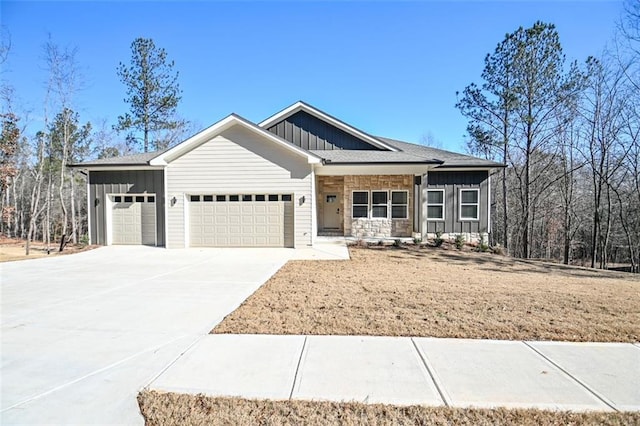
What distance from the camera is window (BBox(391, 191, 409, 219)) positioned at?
614 inches

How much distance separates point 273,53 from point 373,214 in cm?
874

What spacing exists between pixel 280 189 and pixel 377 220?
5434 mm

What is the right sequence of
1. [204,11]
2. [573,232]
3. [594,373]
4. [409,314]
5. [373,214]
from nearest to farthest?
[594,373] → [409,314] → [204,11] → [373,214] → [573,232]

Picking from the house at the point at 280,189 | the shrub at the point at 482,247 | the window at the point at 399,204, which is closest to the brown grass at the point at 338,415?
the house at the point at 280,189

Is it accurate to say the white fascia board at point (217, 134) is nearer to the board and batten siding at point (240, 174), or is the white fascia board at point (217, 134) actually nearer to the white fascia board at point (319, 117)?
the board and batten siding at point (240, 174)

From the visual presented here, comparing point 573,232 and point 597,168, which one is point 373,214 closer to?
point 597,168

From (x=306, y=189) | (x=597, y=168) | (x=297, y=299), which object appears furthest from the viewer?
(x=597, y=168)

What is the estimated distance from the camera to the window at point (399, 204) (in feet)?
51.1

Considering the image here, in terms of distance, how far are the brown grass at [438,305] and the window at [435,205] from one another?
20.3 feet

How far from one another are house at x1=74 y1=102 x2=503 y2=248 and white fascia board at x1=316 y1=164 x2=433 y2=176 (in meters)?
0.04

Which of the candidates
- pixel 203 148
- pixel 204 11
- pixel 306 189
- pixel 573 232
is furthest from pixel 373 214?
pixel 573 232

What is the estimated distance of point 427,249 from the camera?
13.0 meters

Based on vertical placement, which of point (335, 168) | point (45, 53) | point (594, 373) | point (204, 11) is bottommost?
point (594, 373)

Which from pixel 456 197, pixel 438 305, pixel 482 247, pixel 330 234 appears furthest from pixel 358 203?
pixel 438 305
